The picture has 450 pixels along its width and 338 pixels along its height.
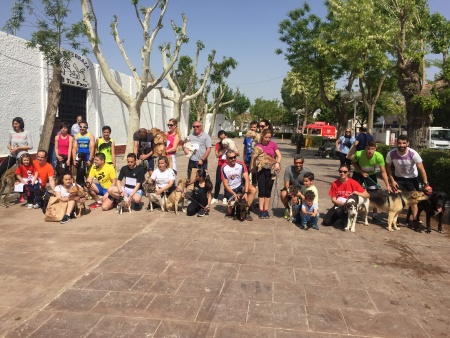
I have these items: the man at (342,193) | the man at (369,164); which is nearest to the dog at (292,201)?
the man at (342,193)

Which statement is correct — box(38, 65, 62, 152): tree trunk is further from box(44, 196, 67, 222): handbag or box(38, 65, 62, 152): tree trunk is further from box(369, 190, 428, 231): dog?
box(369, 190, 428, 231): dog

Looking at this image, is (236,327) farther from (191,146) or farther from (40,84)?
(40,84)

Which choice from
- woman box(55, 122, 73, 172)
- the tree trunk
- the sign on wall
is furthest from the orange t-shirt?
the sign on wall

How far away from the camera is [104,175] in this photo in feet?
24.9

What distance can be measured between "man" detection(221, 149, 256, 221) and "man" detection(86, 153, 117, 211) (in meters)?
2.33

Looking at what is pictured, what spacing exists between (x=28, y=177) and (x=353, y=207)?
6.19 meters

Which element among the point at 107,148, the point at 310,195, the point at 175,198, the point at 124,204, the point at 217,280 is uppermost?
the point at 107,148

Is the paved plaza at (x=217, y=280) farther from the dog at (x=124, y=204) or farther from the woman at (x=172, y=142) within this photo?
the woman at (x=172, y=142)

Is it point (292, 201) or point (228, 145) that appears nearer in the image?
point (292, 201)

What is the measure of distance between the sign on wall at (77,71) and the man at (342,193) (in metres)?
11.1

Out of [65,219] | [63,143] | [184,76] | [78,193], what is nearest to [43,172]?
[63,143]

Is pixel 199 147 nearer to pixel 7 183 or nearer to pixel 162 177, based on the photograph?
pixel 162 177

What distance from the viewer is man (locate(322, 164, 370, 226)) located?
653 cm

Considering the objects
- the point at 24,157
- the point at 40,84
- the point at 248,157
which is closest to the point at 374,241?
the point at 248,157
